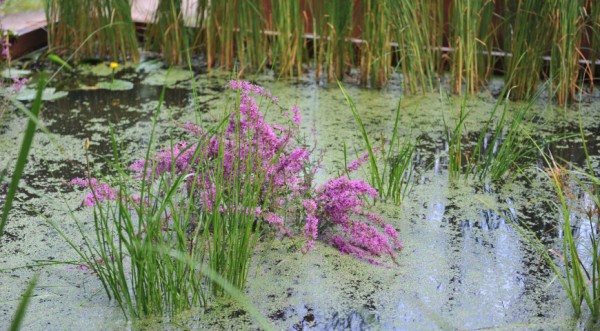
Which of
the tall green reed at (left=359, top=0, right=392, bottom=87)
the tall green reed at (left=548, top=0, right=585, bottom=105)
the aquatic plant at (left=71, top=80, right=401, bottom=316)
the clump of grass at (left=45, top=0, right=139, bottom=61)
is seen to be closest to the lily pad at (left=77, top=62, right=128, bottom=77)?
the clump of grass at (left=45, top=0, right=139, bottom=61)

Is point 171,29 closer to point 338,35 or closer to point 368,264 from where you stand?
point 338,35

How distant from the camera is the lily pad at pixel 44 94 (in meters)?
3.53

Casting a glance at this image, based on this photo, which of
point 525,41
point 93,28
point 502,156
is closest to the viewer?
point 502,156

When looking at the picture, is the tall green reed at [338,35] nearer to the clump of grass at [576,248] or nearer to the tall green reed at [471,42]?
the tall green reed at [471,42]

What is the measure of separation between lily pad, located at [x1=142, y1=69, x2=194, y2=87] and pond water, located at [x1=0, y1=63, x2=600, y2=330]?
0.56m

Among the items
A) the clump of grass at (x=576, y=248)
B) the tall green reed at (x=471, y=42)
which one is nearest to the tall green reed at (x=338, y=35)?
the tall green reed at (x=471, y=42)

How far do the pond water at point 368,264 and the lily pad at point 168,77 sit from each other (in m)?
0.56

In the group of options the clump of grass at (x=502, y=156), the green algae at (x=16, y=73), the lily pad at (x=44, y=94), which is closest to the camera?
the clump of grass at (x=502, y=156)

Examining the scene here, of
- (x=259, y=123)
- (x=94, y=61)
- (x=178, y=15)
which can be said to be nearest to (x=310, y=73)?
(x=178, y=15)

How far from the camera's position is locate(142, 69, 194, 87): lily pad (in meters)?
3.84

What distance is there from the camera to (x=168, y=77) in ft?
12.7

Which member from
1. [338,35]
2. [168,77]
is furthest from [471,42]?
[168,77]

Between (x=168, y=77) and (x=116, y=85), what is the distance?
248 millimetres

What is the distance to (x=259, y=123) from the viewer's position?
225 centimetres
